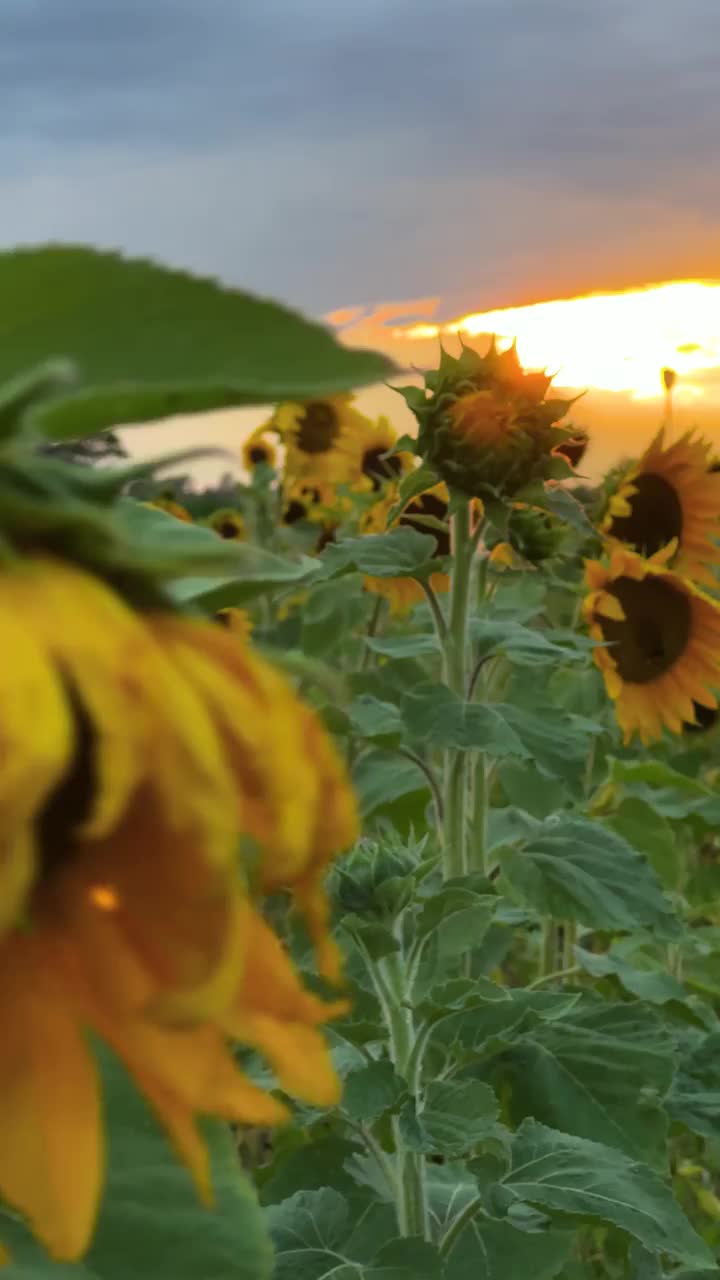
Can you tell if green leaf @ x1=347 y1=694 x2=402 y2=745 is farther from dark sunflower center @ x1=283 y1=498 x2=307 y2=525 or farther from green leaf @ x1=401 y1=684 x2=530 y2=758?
dark sunflower center @ x1=283 y1=498 x2=307 y2=525

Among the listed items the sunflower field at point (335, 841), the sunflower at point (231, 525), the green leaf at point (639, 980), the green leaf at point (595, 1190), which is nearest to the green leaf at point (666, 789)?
the sunflower field at point (335, 841)

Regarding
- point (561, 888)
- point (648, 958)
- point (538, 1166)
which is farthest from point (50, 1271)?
→ point (648, 958)

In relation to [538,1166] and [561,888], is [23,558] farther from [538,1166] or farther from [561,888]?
[561,888]

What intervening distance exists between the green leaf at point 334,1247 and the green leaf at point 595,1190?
0.07 m

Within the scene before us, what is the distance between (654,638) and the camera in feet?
5.27

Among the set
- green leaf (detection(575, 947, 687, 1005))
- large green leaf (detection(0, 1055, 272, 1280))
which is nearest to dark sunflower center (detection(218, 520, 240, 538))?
green leaf (detection(575, 947, 687, 1005))

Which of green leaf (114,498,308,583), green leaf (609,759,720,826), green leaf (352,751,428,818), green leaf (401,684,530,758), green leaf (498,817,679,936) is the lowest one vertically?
green leaf (609,759,720,826)

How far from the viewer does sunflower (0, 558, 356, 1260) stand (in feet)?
0.75

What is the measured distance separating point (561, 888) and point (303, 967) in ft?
0.77

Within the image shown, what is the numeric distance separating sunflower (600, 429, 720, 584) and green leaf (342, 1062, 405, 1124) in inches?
38.4

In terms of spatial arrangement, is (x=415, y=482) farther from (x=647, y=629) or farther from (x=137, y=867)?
(x=137, y=867)

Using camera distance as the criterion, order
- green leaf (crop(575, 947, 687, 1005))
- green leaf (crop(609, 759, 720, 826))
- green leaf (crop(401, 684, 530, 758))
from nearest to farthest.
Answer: green leaf (crop(401, 684, 530, 758)) < green leaf (crop(575, 947, 687, 1005)) < green leaf (crop(609, 759, 720, 826))

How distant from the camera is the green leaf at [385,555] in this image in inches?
43.8

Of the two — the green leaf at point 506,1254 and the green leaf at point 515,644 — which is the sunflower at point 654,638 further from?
the green leaf at point 506,1254
